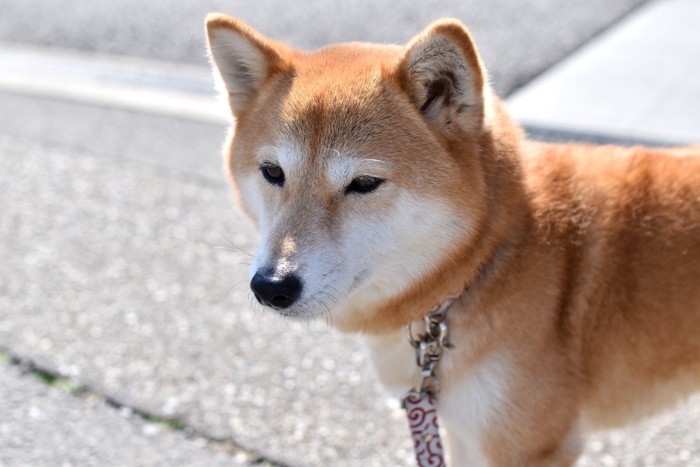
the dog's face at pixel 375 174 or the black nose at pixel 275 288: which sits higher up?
the dog's face at pixel 375 174

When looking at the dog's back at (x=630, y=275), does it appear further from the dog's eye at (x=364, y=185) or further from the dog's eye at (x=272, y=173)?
the dog's eye at (x=272, y=173)

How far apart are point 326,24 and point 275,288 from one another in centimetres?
563

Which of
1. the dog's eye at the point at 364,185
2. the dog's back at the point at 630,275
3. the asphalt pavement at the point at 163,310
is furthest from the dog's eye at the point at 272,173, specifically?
the asphalt pavement at the point at 163,310

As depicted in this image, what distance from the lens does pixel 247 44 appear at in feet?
7.67

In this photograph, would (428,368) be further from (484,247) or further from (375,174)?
(375,174)

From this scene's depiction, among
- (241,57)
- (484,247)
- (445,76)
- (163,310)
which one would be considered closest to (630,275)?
(484,247)

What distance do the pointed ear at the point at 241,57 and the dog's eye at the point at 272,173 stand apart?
306mm

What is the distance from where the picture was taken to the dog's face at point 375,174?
80.7 inches

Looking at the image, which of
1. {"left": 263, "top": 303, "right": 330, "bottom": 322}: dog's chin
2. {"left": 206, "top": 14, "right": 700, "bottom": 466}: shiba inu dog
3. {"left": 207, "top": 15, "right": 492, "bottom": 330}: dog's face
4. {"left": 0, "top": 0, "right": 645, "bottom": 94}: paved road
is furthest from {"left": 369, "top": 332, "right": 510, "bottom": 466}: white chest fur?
{"left": 0, "top": 0, "right": 645, "bottom": 94}: paved road

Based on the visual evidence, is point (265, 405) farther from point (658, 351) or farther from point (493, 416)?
point (658, 351)

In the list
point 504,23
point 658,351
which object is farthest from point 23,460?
point 504,23

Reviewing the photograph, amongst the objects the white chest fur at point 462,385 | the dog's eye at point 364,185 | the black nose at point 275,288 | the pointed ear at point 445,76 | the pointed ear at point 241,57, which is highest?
the pointed ear at point 445,76

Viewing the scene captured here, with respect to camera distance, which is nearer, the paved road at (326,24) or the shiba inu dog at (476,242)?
the shiba inu dog at (476,242)

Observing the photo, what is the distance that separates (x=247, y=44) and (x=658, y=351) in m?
1.47
